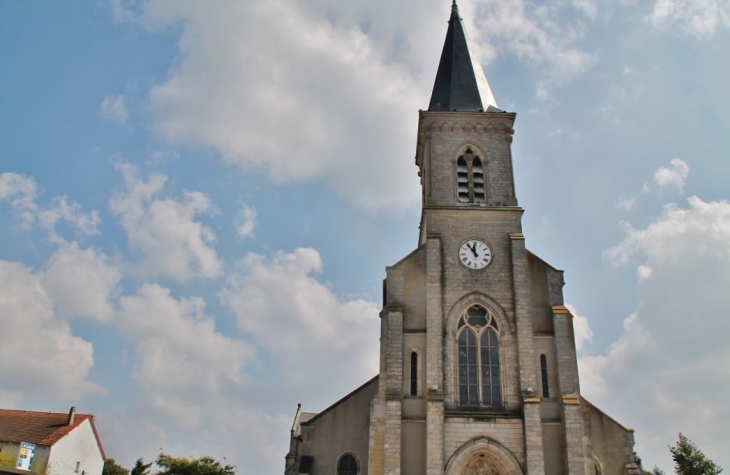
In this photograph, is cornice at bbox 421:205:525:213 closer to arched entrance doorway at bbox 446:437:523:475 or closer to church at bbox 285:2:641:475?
church at bbox 285:2:641:475

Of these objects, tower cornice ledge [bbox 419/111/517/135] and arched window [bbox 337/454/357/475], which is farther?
tower cornice ledge [bbox 419/111/517/135]

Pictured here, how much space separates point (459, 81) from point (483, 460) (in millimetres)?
16511

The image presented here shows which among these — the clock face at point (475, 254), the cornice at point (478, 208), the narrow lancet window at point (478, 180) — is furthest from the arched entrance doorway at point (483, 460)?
the narrow lancet window at point (478, 180)

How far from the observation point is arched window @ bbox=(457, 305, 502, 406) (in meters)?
22.4

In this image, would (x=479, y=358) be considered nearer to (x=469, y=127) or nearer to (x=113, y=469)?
(x=469, y=127)

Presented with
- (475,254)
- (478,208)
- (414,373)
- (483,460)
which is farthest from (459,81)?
(483,460)

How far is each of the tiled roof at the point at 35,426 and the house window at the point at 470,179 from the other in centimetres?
2355

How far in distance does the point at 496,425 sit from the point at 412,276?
6.22m

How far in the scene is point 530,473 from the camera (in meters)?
20.6

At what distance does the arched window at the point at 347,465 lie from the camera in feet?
A: 75.4

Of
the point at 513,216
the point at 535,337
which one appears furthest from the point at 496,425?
the point at 513,216

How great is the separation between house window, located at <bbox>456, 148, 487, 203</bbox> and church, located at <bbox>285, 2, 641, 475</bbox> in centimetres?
5

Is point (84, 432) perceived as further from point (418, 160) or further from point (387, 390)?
point (418, 160)

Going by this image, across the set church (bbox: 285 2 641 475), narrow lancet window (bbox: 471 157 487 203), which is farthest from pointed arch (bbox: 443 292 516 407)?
narrow lancet window (bbox: 471 157 487 203)
